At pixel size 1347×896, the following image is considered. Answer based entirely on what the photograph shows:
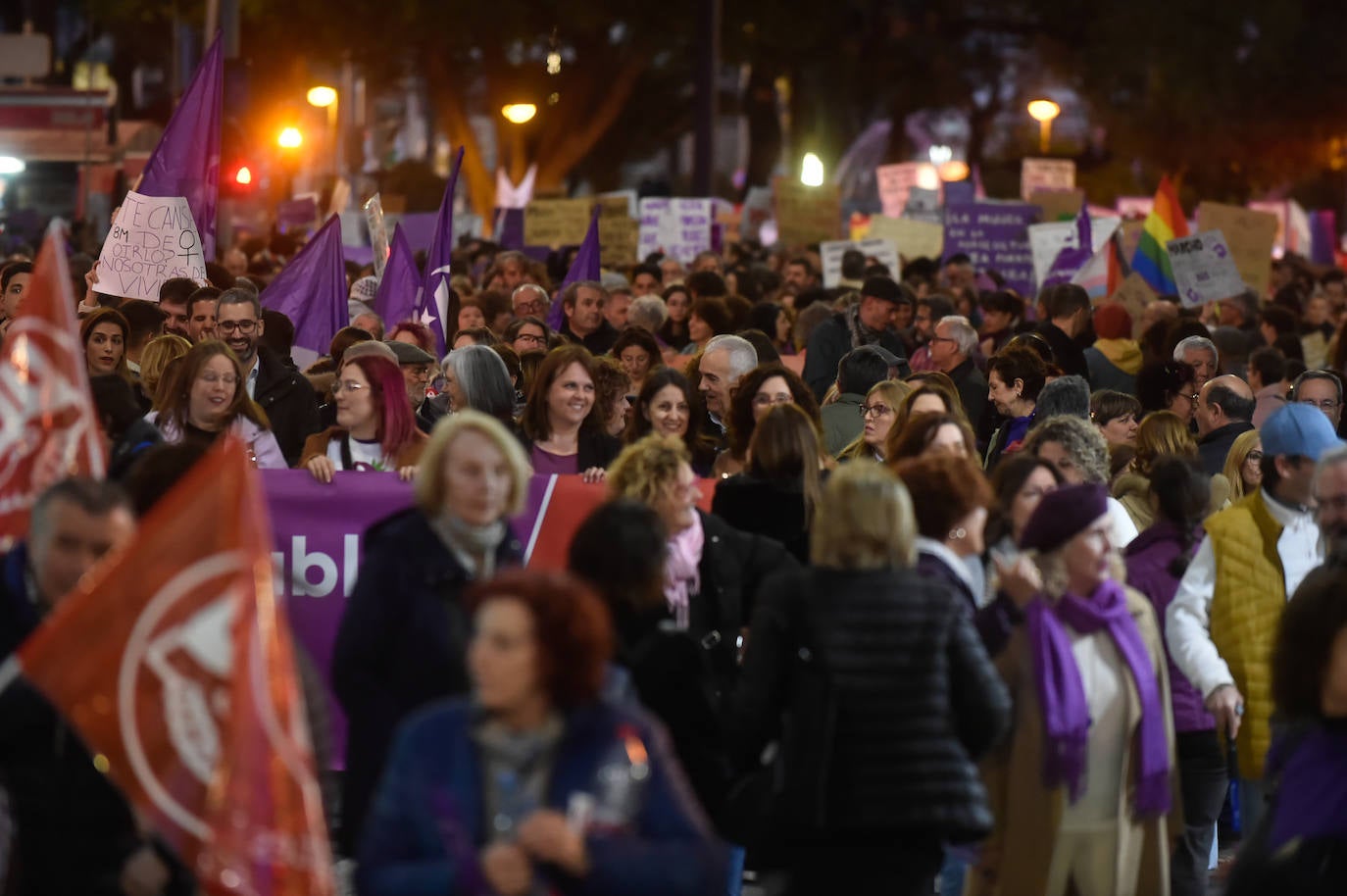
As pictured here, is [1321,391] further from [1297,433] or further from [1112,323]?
[1112,323]

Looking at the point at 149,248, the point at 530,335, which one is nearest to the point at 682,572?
the point at 530,335

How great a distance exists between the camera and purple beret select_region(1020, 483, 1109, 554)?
6062mm

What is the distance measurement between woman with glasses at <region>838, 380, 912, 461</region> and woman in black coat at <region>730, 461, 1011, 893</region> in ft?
10.6

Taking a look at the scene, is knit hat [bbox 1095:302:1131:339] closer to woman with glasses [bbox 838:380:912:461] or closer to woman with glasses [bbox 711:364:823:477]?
woman with glasses [bbox 838:380:912:461]

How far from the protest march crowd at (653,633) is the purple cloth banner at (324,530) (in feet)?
0.05

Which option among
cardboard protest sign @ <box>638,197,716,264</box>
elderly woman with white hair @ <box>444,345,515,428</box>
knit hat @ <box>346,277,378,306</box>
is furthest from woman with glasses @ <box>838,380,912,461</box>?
cardboard protest sign @ <box>638,197,716,264</box>

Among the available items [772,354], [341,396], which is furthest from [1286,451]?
[772,354]

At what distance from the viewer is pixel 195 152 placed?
12656 millimetres

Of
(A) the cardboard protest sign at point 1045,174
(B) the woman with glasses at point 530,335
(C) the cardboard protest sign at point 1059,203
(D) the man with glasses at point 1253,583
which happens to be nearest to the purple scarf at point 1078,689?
(D) the man with glasses at point 1253,583

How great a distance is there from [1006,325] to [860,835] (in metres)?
9.83

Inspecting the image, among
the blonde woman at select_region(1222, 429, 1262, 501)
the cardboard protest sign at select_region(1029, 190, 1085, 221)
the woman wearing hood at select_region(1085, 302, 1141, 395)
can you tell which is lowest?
the blonde woman at select_region(1222, 429, 1262, 501)

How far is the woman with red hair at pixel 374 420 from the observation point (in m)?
8.02

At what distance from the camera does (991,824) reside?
17.8 feet

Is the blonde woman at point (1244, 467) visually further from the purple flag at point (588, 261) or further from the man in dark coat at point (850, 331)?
the purple flag at point (588, 261)
